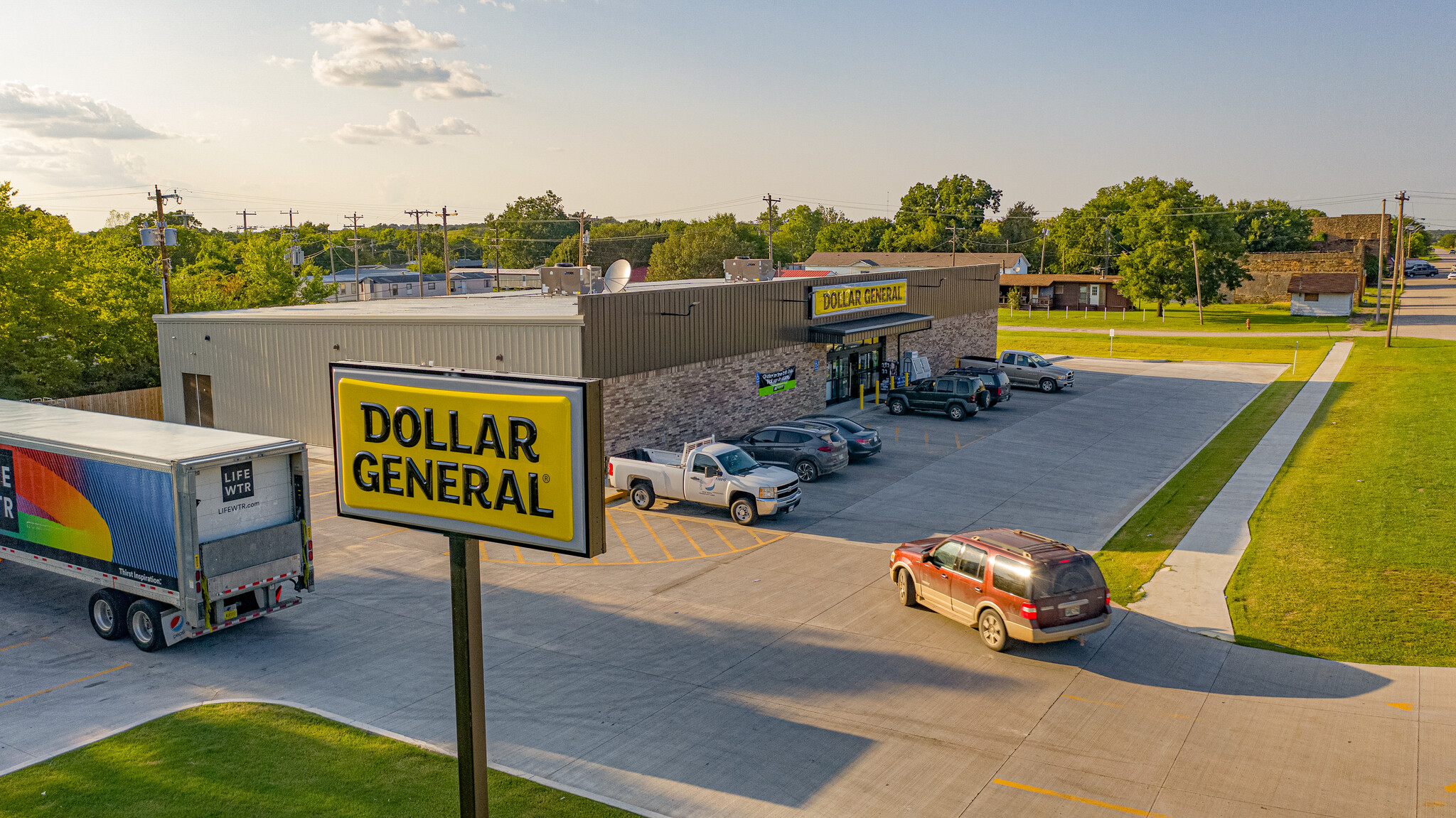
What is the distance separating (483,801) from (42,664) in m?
11.0

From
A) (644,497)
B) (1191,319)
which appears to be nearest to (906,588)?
(644,497)

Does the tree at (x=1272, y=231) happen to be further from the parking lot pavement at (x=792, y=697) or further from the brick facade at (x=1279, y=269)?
the parking lot pavement at (x=792, y=697)

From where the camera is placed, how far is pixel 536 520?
7957 mm

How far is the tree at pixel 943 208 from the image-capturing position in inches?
5221

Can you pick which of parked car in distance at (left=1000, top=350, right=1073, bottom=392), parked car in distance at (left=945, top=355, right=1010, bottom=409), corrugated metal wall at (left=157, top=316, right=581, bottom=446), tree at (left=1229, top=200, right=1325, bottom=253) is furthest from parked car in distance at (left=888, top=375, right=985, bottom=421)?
tree at (left=1229, top=200, right=1325, bottom=253)

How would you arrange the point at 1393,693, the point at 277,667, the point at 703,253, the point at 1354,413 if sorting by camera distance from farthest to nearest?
the point at 703,253 < the point at 1354,413 < the point at 277,667 < the point at 1393,693

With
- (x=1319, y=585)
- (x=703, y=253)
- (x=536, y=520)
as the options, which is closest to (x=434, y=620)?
(x=536, y=520)

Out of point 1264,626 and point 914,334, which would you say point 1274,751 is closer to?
point 1264,626

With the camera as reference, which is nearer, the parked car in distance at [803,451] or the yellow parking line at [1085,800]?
the yellow parking line at [1085,800]

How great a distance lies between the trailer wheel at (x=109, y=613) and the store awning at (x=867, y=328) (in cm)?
2532

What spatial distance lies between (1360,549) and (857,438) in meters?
13.4

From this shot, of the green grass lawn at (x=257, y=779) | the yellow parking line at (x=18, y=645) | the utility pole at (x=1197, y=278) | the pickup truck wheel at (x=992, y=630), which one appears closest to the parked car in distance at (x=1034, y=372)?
the pickup truck wheel at (x=992, y=630)

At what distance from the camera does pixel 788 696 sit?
13.8 metres

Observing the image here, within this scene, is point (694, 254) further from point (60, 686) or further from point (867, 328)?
point (60, 686)
